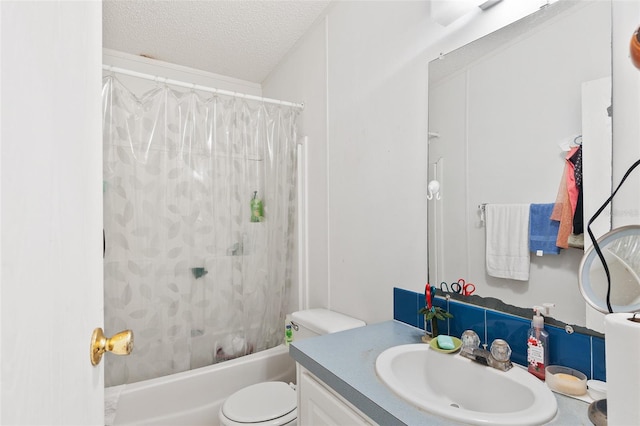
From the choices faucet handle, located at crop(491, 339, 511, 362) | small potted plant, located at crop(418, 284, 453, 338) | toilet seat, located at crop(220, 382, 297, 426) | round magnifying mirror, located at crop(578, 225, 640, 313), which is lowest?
toilet seat, located at crop(220, 382, 297, 426)

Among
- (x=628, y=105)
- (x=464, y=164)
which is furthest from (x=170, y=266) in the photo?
(x=628, y=105)

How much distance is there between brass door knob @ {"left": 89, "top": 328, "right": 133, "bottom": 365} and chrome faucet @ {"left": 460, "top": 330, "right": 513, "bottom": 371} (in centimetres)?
93

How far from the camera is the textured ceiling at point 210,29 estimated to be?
6.21ft

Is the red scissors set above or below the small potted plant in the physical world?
above

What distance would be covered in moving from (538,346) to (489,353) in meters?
0.13

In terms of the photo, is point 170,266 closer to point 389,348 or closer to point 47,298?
point 389,348

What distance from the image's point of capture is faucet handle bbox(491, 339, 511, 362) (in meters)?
0.94

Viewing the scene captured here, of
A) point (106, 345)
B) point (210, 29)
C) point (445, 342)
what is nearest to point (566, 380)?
point (445, 342)

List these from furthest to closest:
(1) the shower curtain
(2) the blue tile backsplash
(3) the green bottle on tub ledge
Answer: (3) the green bottle on tub ledge < (1) the shower curtain < (2) the blue tile backsplash

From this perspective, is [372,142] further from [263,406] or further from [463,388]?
[263,406]

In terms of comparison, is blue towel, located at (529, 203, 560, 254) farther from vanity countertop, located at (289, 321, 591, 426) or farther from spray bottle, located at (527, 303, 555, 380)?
vanity countertop, located at (289, 321, 591, 426)

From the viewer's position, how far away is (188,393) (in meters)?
1.72

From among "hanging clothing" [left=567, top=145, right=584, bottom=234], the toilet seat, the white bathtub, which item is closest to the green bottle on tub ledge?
the white bathtub

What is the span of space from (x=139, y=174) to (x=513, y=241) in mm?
1765
